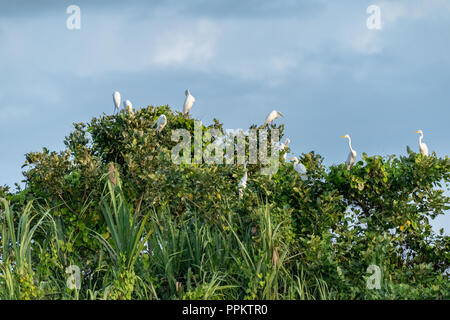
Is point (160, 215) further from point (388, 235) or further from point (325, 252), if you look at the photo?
point (388, 235)

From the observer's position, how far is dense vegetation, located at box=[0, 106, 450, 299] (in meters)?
6.74

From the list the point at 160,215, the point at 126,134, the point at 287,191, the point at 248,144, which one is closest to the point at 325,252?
the point at 287,191

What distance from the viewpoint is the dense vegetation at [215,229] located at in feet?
22.1

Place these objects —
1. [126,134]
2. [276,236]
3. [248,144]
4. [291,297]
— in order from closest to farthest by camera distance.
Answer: [291,297] < [276,236] < [126,134] < [248,144]

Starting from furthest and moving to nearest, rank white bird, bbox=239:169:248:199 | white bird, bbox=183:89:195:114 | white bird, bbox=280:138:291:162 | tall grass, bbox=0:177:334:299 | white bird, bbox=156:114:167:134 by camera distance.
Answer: white bird, bbox=183:89:195:114 < white bird, bbox=280:138:291:162 < white bird, bbox=156:114:167:134 < white bird, bbox=239:169:248:199 < tall grass, bbox=0:177:334:299

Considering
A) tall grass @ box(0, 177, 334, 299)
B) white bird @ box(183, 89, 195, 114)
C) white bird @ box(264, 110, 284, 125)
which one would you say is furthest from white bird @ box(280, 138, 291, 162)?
tall grass @ box(0, 177, 334, 299)

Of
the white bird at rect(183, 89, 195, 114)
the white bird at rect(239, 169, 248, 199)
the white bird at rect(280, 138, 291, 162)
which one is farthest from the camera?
the white bird at rect(183, 89, 195, 114)

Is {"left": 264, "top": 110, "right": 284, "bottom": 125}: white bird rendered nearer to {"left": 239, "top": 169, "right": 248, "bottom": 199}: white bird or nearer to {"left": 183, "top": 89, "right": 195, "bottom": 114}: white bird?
{"left": 183, "top": 89, "right": 195, "bottom": 114}: white bird

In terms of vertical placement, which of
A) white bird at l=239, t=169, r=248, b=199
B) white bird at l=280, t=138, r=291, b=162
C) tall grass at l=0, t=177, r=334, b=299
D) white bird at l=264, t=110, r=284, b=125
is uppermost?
white bird at l=264, t=110, r=284, b=125

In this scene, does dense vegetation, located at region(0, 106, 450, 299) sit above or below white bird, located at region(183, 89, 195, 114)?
below

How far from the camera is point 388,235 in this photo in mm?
8430

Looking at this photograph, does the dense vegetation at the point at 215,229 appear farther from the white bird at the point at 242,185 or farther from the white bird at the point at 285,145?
the white bird at the point at 285,145

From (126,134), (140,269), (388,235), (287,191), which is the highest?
(126,134)

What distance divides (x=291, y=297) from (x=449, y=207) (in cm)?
370
